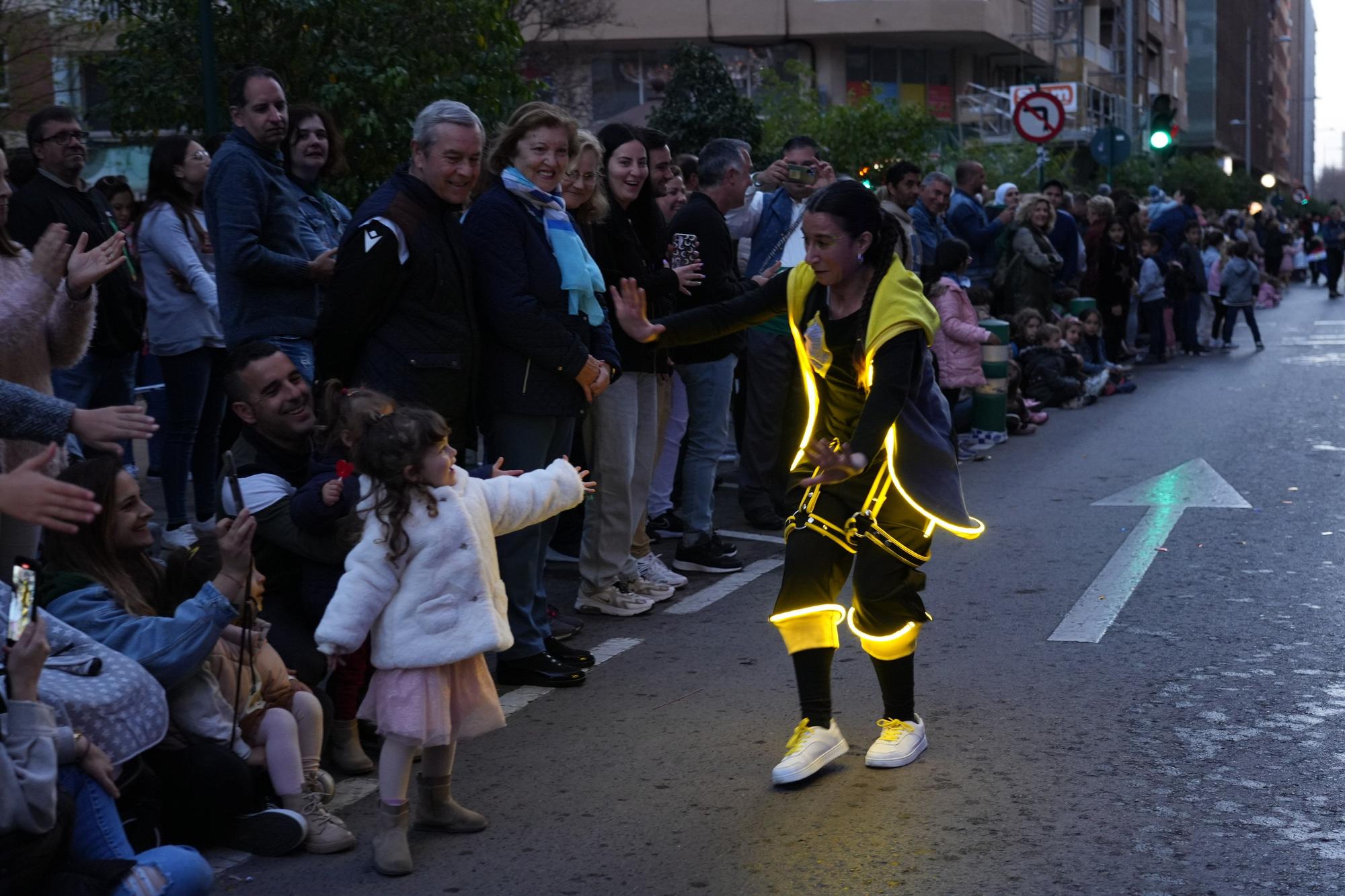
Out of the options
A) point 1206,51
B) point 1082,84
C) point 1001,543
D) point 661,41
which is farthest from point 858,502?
point 1206,51

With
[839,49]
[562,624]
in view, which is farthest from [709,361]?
[839,49]

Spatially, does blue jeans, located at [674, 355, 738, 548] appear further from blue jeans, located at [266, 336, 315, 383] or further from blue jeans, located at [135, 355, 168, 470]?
blue jeans, located at [135, 355, 168, 470]

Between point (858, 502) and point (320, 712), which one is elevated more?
point (858, 502)

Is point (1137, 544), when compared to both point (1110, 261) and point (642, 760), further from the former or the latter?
point (1110, 261)

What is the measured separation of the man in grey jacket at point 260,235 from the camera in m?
6.73

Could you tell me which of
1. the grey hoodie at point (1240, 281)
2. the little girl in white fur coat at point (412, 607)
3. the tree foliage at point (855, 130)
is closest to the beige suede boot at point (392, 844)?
the little girl in white fur coat at point (412, 607)

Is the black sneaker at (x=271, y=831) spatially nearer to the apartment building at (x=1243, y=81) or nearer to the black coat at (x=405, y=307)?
the black coat at (x=405, y=307)

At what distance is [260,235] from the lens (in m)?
6.85

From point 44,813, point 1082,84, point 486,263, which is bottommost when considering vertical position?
point 44,813

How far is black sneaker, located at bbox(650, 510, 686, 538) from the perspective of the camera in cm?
902

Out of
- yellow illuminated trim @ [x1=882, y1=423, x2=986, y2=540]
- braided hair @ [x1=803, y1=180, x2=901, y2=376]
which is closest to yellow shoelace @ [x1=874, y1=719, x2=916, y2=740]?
yellow illuminated trim @ [x1=882, y1=423, x2=986, y2=540]

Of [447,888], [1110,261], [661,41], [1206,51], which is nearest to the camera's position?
[447,888]

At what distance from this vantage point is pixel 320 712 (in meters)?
4.73

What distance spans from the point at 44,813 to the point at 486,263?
299cm
